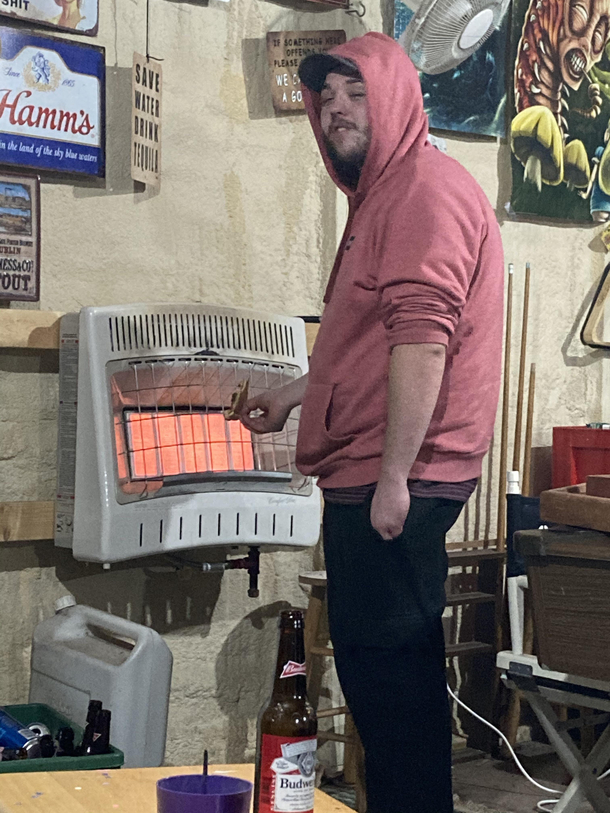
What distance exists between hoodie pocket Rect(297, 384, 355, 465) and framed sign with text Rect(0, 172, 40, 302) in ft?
3.03

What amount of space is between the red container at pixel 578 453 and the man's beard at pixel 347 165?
1.39 m

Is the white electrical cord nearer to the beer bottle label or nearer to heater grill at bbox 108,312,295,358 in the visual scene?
heater grill at bbox 108,312,295,358

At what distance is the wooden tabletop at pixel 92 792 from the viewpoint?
114cm

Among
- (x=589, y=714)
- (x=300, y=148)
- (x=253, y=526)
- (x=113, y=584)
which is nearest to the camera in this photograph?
(x=253, y=526)

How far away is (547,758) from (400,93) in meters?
2.25

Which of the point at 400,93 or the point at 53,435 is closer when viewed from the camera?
the point at 400,93

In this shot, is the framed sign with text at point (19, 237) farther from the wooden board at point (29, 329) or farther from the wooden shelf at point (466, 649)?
the wooden shelf at point (466, 649)

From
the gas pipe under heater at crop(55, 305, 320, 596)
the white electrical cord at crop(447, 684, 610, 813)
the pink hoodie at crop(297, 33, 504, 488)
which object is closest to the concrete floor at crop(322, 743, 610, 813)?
the white electrical cord at crop(447, 684, 610, 813)

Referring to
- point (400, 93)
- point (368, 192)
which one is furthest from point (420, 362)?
point (400, 93)

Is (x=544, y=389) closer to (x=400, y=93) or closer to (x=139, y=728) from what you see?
(x=400, y=93)

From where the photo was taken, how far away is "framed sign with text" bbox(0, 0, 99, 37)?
2623 mm

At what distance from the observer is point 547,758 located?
339 centimetres

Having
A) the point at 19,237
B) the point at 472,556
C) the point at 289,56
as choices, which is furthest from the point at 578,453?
the point at 19,237

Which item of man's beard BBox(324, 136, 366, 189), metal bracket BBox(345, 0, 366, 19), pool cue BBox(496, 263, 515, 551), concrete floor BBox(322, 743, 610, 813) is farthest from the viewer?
pool cue BBox(496, 263, 515, 551)
